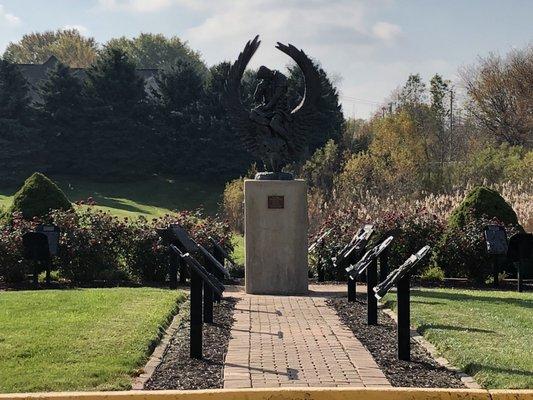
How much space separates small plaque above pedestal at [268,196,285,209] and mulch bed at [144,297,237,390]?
345 centimetres

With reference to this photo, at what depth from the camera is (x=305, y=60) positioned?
12734 millimetres

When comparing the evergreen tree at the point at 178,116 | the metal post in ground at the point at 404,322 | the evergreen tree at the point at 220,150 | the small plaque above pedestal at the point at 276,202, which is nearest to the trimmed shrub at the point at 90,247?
the small plaque above pedestal at the point at 276,202

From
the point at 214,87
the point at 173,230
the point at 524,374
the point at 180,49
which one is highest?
the point at 180,49

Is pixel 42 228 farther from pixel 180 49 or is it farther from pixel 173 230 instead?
pixel 180 49

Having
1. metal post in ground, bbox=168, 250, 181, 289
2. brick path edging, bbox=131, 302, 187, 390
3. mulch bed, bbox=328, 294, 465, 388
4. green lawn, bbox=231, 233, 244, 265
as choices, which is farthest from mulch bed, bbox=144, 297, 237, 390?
green lawn, bbox=231, 233, 244, 265

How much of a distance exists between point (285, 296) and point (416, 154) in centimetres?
2511

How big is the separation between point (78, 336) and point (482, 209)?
31.6 feet

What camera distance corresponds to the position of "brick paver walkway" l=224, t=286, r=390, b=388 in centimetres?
611

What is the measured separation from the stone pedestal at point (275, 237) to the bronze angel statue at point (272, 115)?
0.44m

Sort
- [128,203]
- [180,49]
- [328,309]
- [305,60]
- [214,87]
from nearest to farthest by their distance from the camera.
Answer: [328,309], [305,60], [128,203], [214,87], [180,49]

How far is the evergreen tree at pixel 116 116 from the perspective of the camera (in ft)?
148

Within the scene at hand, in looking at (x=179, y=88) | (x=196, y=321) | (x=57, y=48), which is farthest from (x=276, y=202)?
(x=57, y=48)

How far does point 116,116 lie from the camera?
45188 mm

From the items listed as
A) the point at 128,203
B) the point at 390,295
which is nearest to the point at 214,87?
the point at 128,203
